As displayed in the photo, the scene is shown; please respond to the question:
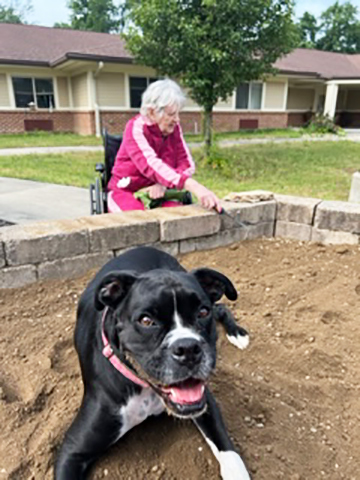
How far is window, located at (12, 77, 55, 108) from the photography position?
17734mm

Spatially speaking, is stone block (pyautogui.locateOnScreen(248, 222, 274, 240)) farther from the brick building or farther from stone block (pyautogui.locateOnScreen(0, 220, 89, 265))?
the brick building

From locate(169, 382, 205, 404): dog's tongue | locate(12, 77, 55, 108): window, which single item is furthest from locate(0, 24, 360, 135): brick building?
locate(169, 382, 205, 404): dog's tongue

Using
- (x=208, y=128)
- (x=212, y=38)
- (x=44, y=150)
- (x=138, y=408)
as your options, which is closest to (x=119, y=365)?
(x=138, y=408)

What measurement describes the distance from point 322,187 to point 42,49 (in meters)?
16.3

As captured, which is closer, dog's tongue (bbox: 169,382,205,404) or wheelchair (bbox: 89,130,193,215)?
dog's tongue (bbox: 169,382,205,404)

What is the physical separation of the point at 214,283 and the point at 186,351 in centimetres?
54

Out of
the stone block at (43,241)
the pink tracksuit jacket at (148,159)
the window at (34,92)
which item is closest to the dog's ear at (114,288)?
the stone block at (43,241)

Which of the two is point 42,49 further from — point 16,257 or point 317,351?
point 317,351

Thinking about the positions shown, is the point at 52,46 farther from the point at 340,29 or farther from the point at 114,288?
the point at 340,29

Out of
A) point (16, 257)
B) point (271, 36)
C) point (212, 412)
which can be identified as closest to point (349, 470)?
point (212, 412)

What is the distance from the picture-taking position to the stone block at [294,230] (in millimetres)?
4157

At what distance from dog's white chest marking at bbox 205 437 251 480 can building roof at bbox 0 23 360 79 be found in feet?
53.1

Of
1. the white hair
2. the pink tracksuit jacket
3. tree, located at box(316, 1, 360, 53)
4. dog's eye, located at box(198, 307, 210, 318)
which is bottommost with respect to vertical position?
dog's eye, located at box(198, 307, 210, 318)

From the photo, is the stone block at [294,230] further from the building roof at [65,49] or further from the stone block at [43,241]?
the building roof at [65,49]
